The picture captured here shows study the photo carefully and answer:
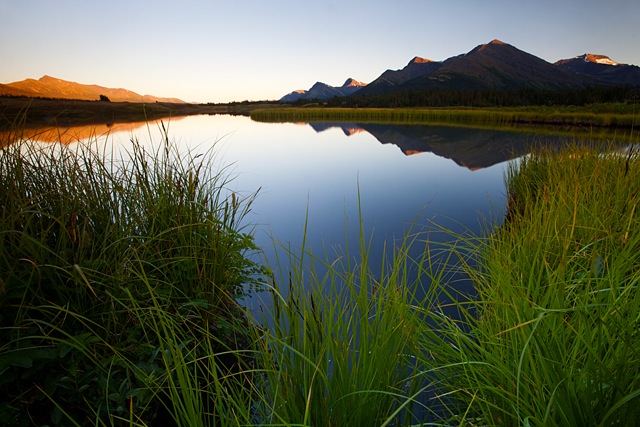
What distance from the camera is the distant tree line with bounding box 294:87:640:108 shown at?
4759 cm

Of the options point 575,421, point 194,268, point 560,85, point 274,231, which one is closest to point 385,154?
point 274,231

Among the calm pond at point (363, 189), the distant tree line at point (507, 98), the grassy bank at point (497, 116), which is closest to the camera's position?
the calm pond at point (363, 189)

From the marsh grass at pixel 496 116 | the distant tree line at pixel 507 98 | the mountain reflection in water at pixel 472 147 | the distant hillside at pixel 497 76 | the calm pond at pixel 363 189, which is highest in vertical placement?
the distant hillside at pixel 497 76

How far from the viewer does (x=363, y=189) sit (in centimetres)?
838

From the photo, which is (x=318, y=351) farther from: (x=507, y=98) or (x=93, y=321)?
(x=507, y=98)

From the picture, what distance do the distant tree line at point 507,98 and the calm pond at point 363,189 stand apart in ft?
136

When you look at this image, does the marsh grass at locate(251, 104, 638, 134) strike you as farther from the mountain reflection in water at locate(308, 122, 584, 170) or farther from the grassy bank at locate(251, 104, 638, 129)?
the mountain reflection in water at locate(308, 122, 584, 170)

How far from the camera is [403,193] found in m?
7.93

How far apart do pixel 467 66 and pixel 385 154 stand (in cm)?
19603

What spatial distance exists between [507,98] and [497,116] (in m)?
34.1

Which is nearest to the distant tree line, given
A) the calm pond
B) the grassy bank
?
the grassy bank

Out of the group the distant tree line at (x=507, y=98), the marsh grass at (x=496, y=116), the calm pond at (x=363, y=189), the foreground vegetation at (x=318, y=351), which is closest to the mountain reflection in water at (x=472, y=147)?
the calm pond at (x=363, y=189)

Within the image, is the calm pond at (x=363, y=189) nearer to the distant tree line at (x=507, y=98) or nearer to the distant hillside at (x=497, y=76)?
the distant tree line at (x=507, y=98)

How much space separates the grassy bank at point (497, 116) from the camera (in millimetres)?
21502
